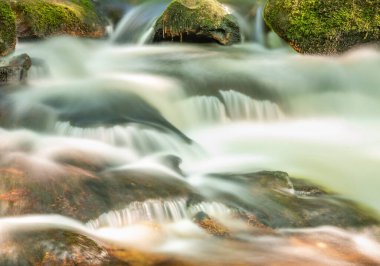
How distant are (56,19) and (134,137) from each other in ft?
17.6

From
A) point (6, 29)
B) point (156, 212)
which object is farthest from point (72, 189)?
point (6, 29)

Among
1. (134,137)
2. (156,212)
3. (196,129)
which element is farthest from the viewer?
(196,129)

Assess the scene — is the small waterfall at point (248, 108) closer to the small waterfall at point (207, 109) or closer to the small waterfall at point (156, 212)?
the small waterfall at point (207, 109)

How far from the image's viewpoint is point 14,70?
7.14m

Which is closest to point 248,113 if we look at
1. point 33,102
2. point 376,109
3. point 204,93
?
point 204,93

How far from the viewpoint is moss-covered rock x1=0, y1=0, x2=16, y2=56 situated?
7418mm

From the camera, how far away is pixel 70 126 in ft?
19.2

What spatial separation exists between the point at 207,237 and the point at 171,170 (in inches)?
46.5

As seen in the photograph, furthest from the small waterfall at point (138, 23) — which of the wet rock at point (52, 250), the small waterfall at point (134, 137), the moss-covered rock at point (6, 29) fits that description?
the wet rock at point (52, 250)

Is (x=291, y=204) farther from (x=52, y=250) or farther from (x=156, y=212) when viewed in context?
(x=52, y=250)

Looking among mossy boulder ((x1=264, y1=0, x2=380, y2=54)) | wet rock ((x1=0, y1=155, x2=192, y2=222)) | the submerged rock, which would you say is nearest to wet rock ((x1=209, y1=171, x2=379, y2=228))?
wet rock ((x1=0, y1=155, x2=192, y2=222))

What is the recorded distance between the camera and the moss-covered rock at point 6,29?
7.42 meters

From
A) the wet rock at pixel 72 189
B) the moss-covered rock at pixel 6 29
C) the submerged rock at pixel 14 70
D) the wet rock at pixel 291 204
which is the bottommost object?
the wet rock at pixel 291 204

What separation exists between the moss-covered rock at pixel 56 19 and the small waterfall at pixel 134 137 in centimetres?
445
